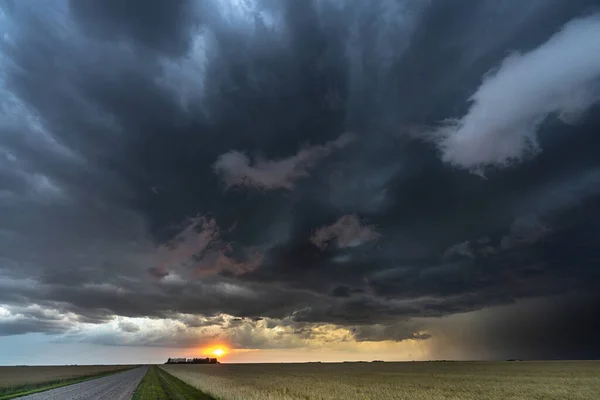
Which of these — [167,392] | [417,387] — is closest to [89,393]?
[167,392]

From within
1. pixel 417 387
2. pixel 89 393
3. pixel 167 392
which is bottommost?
pixel 417 387

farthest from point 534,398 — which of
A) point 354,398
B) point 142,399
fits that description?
point 142,399

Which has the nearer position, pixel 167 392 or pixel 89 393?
pixel 89 393

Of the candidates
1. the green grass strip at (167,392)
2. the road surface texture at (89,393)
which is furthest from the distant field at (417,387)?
the road surface texture at (89,393)

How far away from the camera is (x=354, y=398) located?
120 feet

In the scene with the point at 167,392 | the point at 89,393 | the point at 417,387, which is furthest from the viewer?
the point at 417,387

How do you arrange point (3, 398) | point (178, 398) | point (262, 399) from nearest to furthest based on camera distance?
point (262, 399), point (178, 398), point (3, 398)

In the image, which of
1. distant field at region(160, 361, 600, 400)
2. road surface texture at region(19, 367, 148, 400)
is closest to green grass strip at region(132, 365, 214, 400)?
road surface texture at region(19, 367, 148, 400)

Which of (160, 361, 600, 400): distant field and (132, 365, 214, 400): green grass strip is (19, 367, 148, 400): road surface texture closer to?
(132, 365, 214, 400): green grass strip

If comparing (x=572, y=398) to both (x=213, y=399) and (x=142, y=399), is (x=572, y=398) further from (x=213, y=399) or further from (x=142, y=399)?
(x=142, y=399)

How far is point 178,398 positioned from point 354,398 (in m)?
16.8

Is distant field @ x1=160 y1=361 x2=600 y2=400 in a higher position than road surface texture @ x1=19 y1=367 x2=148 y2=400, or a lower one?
lower

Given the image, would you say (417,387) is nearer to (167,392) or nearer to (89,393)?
(167,392)

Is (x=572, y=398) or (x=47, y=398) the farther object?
(x=47, y=398)
